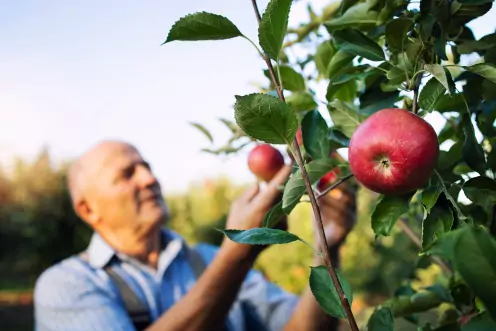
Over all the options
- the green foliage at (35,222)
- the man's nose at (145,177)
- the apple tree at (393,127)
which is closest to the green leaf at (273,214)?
the apple tree at (393,127)

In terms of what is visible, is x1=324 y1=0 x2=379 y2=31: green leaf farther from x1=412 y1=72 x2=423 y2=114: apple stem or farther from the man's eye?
the man's eye

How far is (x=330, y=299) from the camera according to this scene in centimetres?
38

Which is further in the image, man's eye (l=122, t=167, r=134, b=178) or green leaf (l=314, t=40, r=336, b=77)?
man's eye (l=122, t=167, r=134, b=178)

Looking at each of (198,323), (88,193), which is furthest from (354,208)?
(88,193)

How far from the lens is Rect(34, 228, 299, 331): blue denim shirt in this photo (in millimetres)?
1115

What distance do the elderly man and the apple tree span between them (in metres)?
0.39

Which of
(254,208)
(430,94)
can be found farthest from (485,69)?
(254,208)

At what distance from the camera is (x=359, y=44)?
0.45 meters

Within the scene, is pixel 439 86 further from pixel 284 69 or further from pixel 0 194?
pixel 0 194

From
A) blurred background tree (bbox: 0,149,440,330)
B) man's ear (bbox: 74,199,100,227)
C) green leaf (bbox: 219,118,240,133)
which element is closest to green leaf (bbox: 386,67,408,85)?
green leaf (bbox: 219,118,240,133)

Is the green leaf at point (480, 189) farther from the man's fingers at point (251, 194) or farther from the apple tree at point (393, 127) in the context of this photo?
the man's fingers at point (251, 194)

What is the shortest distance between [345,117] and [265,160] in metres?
0.26

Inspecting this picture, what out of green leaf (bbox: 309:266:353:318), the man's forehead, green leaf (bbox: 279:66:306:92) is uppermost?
green leaf (bbox: 279:66:306:92)

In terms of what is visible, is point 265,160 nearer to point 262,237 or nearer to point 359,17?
point 359,17
